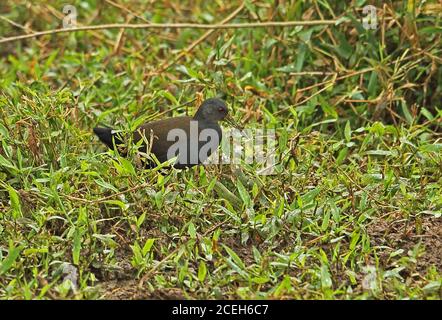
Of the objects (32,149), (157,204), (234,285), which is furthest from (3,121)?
(234,285)

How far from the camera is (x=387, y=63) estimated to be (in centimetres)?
677

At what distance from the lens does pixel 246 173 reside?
5.63 m

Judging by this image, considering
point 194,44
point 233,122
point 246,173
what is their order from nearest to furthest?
1. point 246,173
2. point 233,122
3. point 194,44

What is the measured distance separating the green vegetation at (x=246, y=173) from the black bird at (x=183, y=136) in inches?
4.4

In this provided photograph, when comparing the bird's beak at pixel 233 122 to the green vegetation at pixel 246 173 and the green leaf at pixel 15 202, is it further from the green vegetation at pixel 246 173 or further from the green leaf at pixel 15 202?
the green leaf at pixel 15 202

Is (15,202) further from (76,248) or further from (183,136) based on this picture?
(183,136)

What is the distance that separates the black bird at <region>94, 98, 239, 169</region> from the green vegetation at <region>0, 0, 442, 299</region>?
11cm

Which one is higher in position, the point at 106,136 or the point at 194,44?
the point at 194,44

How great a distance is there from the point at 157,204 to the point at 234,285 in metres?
0.66

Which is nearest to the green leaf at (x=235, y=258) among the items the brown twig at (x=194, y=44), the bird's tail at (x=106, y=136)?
the bird's tail at (x=106, y=136)

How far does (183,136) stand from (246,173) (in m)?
0.49

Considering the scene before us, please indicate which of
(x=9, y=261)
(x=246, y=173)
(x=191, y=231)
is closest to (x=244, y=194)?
(x=246, y=173)

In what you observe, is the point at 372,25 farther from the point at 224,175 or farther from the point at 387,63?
the point at 224,175
